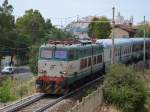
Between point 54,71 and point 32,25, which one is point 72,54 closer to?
point 54,71

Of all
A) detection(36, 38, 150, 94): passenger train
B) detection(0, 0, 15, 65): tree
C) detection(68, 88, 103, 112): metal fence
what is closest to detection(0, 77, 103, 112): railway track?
A: detection(36, 38, 150, 94): passenger train

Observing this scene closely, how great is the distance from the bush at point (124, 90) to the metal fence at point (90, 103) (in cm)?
73

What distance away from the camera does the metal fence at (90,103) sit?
69.2 feet

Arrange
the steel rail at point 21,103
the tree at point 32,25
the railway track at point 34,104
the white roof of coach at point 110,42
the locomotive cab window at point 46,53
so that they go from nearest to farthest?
1. the steel rail at point 21,103
2. the railway track at point 34,104
3. the locomotive cab window at point 46,53
4. the white roof of coach at point 110,42
5. the tree at point 32,25

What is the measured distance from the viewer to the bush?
1086 inches

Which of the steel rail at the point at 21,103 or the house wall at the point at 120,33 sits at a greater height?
the house wall at the point at 120,33

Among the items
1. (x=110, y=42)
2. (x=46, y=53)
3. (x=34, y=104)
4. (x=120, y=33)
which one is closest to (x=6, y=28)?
(x=120, y=33)

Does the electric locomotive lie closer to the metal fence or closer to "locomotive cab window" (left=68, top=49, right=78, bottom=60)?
"locomotive cab window" (left=68, top=49, right=78, bottom=60)

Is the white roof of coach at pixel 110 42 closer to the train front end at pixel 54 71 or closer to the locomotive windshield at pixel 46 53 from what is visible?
the locomotive windshield at pixel 46 53

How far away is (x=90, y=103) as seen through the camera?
2408 cm

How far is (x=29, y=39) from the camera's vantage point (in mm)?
86750

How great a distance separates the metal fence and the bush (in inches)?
28.6

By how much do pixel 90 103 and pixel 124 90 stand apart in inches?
169

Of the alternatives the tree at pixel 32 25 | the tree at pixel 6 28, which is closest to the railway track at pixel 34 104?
the tree at pixel 6 28
